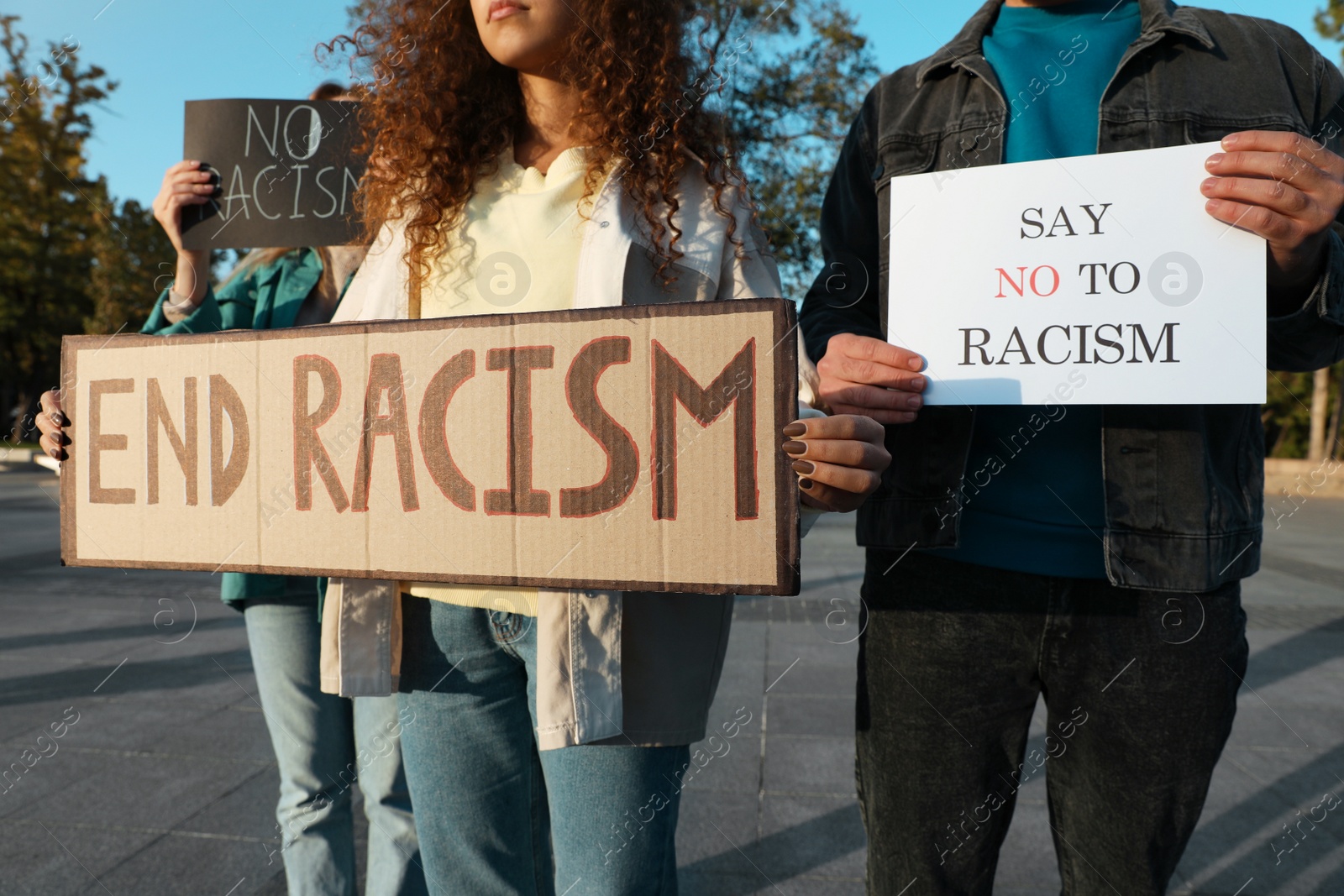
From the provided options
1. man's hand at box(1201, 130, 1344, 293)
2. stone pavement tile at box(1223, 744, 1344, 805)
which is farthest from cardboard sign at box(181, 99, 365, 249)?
stone pavement tile at box(1223, 744, 1344, 805)

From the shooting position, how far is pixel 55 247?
26672 millimetres

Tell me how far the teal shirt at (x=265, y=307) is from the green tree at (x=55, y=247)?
55.1 feet

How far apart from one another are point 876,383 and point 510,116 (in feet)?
2.88

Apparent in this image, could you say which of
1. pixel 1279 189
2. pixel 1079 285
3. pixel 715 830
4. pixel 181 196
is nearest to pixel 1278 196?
pixel 1279 189

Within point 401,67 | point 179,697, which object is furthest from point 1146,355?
point 179,697

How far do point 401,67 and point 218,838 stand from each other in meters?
2.51

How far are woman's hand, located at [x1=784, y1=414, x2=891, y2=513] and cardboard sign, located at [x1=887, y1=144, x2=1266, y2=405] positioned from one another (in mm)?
244

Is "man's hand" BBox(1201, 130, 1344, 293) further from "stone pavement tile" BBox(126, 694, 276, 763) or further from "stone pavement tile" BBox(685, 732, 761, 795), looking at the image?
"stone pavement tile" BBox(126, 694, 276, 763)

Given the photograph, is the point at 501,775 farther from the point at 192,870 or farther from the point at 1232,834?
the point at 1232,834

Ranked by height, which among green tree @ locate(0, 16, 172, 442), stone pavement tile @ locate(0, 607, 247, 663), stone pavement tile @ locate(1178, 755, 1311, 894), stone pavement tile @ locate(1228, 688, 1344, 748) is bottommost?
stone pavement tile @ locate(1178, 755, 1311, 894)

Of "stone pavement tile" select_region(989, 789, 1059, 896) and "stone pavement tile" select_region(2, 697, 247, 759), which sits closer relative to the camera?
"stone pavement tile" select_region(989, 789, 1059, 896)

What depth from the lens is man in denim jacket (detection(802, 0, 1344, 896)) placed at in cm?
140

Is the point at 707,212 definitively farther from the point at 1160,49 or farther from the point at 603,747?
the point at 603,747

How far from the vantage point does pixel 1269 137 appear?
47.6 inches
